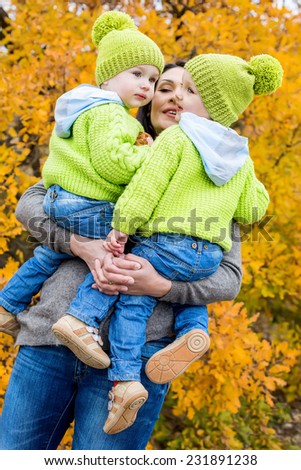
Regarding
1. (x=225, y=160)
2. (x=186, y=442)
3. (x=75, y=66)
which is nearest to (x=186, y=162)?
(x=225, y=160)

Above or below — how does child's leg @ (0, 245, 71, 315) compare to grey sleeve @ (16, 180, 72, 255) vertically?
below

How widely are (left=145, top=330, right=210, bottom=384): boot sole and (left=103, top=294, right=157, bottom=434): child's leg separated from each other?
5cm

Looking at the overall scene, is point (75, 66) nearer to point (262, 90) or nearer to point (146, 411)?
point (262, 90)

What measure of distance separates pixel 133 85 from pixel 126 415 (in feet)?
3.68

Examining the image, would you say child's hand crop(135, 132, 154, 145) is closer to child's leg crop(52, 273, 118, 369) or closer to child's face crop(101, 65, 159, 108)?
child's face crop(101, 65, 159, 108)

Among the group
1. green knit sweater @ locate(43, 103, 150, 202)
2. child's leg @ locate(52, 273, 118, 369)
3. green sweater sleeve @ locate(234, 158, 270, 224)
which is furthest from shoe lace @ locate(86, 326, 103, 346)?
green sweater sleeve @ locate(234, 158, 270, 224)

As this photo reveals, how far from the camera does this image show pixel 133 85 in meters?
2.23

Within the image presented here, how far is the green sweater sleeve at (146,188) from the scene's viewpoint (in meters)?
1.97

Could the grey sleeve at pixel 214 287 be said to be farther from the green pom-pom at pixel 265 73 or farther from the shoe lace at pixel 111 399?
the green pom-pom at pixel 265 73

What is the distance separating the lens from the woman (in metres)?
2.00

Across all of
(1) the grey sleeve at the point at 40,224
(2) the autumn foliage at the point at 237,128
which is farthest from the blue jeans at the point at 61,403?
(2) the autumn foliage at the point at 237,128

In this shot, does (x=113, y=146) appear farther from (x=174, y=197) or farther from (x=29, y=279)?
(x=29, y=279)

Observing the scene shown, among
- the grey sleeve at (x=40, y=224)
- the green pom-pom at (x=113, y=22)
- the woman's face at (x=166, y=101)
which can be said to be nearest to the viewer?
the grey sleeve at (x=40, y=224)

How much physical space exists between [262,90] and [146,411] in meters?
1.16
